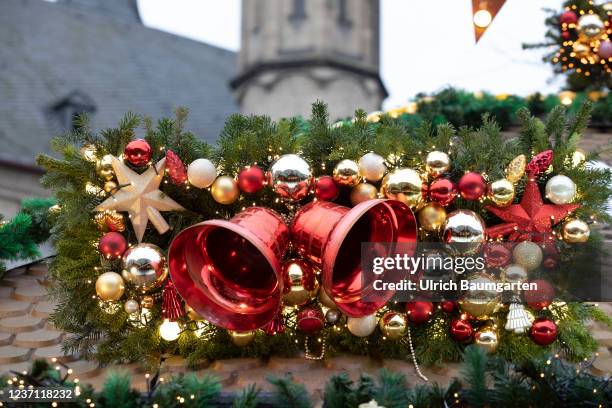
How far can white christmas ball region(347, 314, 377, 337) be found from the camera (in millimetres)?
2090

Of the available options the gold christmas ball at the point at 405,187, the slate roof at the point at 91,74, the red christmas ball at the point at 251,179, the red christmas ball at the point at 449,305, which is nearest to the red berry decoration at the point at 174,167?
the red christmas ball at the point at 251,179

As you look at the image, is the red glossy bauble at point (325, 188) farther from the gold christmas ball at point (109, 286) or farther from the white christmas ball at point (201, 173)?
the gold christmas ball at point (109, 286)

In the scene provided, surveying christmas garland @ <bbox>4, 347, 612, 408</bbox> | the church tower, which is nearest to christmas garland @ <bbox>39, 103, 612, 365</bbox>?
christmas garland @ <bbox>4, 347, 612, 408</bbox>

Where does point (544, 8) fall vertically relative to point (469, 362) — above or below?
above

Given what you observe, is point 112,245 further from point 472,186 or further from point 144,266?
point 472,186

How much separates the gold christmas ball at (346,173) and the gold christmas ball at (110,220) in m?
0.63

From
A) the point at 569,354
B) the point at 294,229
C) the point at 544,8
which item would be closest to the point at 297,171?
the point at 294,229

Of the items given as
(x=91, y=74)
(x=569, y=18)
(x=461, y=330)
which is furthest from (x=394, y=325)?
(x=91, y=74)

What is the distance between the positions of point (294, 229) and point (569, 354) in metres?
0.87

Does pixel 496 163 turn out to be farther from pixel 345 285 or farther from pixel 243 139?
pixel 243 139

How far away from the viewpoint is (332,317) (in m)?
2.14

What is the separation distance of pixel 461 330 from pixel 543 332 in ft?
0.73

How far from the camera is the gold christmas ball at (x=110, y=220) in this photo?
2164mm

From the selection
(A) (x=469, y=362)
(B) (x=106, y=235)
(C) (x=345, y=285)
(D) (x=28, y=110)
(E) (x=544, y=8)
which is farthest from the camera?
(D) (x=28, y=110)
